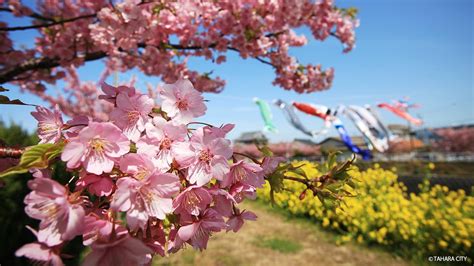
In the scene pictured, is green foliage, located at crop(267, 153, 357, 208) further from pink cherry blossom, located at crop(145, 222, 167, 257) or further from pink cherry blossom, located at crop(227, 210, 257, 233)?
pink cherry blossom, located at crop(145, 222, 167, 257)

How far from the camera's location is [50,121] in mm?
738

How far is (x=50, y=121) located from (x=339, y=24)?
6102 mm

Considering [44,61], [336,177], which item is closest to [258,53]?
[44,61]

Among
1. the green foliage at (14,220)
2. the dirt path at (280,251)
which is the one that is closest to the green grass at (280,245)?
the dirt path at (280,251)

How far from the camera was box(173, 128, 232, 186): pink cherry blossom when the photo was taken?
67 cm

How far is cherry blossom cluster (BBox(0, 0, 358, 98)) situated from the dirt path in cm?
290

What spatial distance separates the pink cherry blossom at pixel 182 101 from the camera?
77cm

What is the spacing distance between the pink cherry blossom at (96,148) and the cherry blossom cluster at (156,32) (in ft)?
8.82

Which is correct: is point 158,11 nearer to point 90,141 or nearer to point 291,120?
point 90,141

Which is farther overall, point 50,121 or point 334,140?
point 334,140

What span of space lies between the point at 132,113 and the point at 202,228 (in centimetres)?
37

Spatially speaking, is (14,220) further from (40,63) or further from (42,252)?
(42,252)

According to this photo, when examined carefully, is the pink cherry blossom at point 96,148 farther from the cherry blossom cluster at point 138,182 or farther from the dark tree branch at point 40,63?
the dark tree branch at point 40,63

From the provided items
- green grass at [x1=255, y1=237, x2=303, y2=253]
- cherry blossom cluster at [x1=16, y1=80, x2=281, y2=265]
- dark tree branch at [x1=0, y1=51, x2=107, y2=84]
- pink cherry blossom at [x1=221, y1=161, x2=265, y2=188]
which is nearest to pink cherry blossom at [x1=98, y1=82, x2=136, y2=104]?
cherry blossom cluster at [x1=16, y1=80, x2=281, y2=265]
